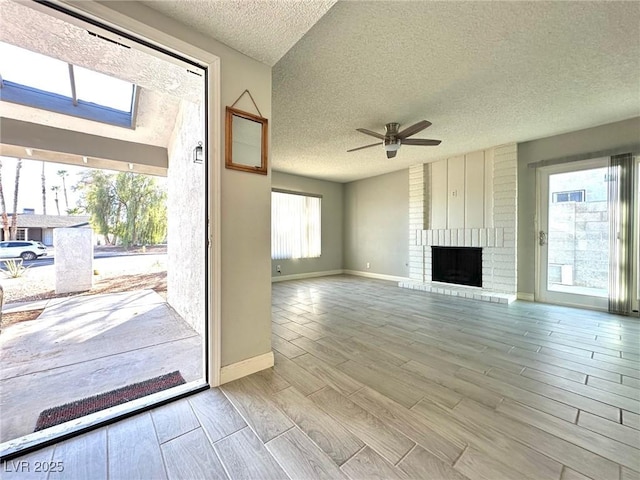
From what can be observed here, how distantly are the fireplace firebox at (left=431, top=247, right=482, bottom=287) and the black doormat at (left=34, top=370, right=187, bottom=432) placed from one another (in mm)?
4886

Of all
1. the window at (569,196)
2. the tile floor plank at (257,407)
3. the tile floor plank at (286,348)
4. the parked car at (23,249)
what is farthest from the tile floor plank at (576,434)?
the parked car at (23,249)

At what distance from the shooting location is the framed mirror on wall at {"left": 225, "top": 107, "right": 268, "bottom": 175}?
179cm

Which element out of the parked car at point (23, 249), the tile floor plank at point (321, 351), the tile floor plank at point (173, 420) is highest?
the parked car at point (23, 249)

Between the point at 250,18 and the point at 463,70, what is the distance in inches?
74.6

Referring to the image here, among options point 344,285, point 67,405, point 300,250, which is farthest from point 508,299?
point 67,405

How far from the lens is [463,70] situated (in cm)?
227

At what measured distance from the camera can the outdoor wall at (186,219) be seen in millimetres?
2666

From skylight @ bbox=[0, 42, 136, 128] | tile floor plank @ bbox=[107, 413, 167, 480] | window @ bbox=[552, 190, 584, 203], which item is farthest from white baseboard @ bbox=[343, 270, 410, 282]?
skylight @ bbox=[0, 42, 136, 128]

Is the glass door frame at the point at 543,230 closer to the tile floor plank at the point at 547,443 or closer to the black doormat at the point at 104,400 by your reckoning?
the tile floor plank at the point at 547,443

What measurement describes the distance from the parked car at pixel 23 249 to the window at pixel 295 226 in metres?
3.50

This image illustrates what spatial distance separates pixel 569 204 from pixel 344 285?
156 inches

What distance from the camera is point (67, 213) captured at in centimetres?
318

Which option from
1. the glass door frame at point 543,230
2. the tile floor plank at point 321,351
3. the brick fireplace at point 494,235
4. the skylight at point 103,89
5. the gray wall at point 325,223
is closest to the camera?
the tile floor plank at point 321,351

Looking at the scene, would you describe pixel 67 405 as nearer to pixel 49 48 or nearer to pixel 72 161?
pixel 49 48
